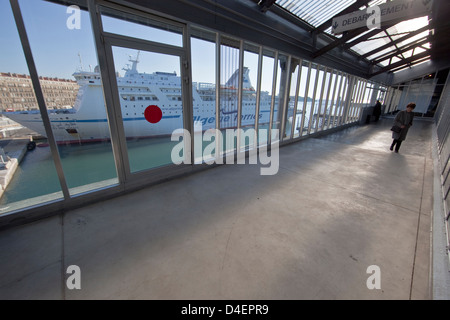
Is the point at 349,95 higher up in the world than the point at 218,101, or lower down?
higher up

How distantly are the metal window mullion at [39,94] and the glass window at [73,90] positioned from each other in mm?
49

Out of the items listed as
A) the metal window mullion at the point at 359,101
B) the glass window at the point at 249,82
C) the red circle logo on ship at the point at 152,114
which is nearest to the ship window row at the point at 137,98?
the red circle logo on ship at the point at 152,114

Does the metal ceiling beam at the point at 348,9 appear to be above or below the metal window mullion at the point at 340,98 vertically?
above

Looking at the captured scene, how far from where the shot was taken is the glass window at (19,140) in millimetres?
1899

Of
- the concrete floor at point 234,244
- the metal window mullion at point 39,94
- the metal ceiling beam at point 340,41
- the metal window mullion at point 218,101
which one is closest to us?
the concrete floor at point 234,244

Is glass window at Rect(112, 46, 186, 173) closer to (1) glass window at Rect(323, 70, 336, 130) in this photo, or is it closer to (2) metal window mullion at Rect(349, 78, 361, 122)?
(1) glass window at Rect(323, 70, 336, 130)

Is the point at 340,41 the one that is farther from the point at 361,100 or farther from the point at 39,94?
the point at 361,100

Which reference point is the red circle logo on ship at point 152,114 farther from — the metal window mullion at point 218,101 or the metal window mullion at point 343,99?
the metal window mullion at point 343,99

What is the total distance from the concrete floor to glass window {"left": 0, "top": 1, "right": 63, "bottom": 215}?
1.40 feet

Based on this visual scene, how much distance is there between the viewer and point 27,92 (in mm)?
2041

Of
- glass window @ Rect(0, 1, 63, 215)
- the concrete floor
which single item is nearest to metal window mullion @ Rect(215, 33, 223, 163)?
the concrete floor

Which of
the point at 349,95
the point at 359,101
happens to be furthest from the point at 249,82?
the point at 359,101

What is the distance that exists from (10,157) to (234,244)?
112 inches
